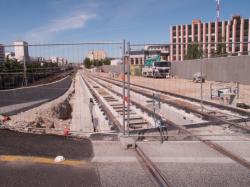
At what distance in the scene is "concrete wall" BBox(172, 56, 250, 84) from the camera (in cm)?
2752

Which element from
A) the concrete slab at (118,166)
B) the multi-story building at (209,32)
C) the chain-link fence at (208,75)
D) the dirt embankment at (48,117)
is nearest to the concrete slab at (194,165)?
the concrete slab at (118,166)

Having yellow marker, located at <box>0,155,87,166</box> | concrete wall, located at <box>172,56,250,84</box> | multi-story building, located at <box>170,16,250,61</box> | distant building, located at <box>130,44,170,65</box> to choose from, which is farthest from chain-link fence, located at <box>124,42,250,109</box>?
multi-story building, located at <box>170,16,250,61</box>

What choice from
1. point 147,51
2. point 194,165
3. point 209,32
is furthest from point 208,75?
point 209,32

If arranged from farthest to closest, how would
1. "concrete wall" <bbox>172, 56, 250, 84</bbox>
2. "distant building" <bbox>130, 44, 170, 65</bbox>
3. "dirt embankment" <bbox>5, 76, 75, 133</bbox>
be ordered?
1. "concrete wall" <bbox>172, 56, 250, 84</bbox>
2. "dirt embankment" <bbox>5, 76, 75, 133</bbox>
3. "distant building" <bbox>130, 44, 170, 65</bbox>

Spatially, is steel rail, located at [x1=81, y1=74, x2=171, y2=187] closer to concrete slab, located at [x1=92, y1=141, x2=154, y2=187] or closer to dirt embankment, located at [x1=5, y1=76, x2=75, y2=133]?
concrete slab, located at [x1=92, y1=141, x2=154, y2=187]

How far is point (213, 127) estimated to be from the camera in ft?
26.5

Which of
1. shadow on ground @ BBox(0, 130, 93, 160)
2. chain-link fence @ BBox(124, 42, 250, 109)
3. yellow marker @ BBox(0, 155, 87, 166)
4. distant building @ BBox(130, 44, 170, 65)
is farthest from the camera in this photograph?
chain-link fence @ BBox(124, 42, 250, 109)

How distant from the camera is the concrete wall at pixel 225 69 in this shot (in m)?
27.5

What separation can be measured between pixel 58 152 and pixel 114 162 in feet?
4.12

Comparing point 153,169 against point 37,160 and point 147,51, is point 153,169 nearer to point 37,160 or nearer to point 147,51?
point 37,160

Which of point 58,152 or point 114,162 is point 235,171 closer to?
point 114,162

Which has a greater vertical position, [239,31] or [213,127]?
[239,31]

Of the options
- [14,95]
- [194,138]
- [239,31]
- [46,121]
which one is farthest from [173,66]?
[239,31]

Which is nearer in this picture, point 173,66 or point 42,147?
point 42,147
